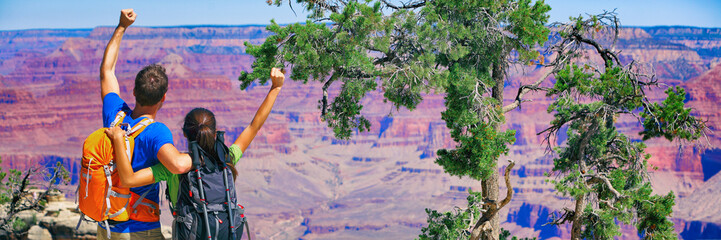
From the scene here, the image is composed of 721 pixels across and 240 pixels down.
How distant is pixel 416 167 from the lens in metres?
143

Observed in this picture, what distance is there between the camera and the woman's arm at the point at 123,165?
9.81ft

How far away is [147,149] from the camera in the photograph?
10.4ft

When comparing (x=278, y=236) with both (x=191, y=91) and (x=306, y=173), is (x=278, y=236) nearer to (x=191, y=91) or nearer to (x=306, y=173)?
(x=306, y=173)

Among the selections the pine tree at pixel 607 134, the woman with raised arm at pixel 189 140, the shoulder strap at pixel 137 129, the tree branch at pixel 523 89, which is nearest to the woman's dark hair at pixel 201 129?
the woman with raised arm at pixel 189 140

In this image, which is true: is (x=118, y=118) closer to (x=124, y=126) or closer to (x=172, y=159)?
(x=124, y=126)

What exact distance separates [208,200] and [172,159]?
30 centimetres

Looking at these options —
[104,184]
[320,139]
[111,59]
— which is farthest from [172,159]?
[320,139]

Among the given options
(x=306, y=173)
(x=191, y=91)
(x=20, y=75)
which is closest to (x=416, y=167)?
(x=306, y=173)

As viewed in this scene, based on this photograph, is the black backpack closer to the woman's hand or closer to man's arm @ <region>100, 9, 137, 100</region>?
the woman's hand

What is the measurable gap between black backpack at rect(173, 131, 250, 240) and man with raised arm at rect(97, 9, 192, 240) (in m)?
0.11

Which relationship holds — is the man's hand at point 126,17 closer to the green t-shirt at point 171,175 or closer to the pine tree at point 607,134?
the green t-shirt at point 171,175

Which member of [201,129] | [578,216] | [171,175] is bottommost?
[578,216]

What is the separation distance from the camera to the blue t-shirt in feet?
10.2

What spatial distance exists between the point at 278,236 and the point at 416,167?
147 feet
